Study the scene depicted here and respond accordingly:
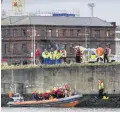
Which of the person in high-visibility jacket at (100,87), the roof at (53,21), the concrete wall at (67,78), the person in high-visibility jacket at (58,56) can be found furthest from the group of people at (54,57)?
the roof at (53,21)

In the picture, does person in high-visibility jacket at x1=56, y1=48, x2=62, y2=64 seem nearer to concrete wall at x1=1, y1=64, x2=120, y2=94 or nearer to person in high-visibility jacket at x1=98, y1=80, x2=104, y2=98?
concrete wall at x1=1, y1=64, x2=120, y2=94

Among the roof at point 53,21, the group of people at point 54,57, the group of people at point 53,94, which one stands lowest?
the group of people at point 53,94

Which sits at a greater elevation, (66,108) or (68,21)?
(68,21)

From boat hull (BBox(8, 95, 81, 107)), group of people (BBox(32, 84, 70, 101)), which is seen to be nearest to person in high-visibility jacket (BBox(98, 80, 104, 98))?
boat hull (BBox(8, 95, 81, 107))

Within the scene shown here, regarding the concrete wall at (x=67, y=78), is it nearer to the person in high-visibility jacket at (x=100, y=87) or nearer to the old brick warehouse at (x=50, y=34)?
the person in high-visibility jacket at (x=100, y=87)

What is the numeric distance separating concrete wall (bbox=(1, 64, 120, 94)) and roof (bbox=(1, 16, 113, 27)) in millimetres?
36499

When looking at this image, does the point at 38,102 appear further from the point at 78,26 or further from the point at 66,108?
the point at 78,26

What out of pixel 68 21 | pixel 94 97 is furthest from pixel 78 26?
pixel 94 97

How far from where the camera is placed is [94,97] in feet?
195

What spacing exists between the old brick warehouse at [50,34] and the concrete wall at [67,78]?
3477 centimetres

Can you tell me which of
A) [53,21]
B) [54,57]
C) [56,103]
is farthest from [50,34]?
[56,103]

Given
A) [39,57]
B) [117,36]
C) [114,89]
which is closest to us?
[114,89]

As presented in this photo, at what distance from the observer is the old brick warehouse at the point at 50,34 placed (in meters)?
98.2

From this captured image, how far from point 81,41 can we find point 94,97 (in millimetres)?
39478
